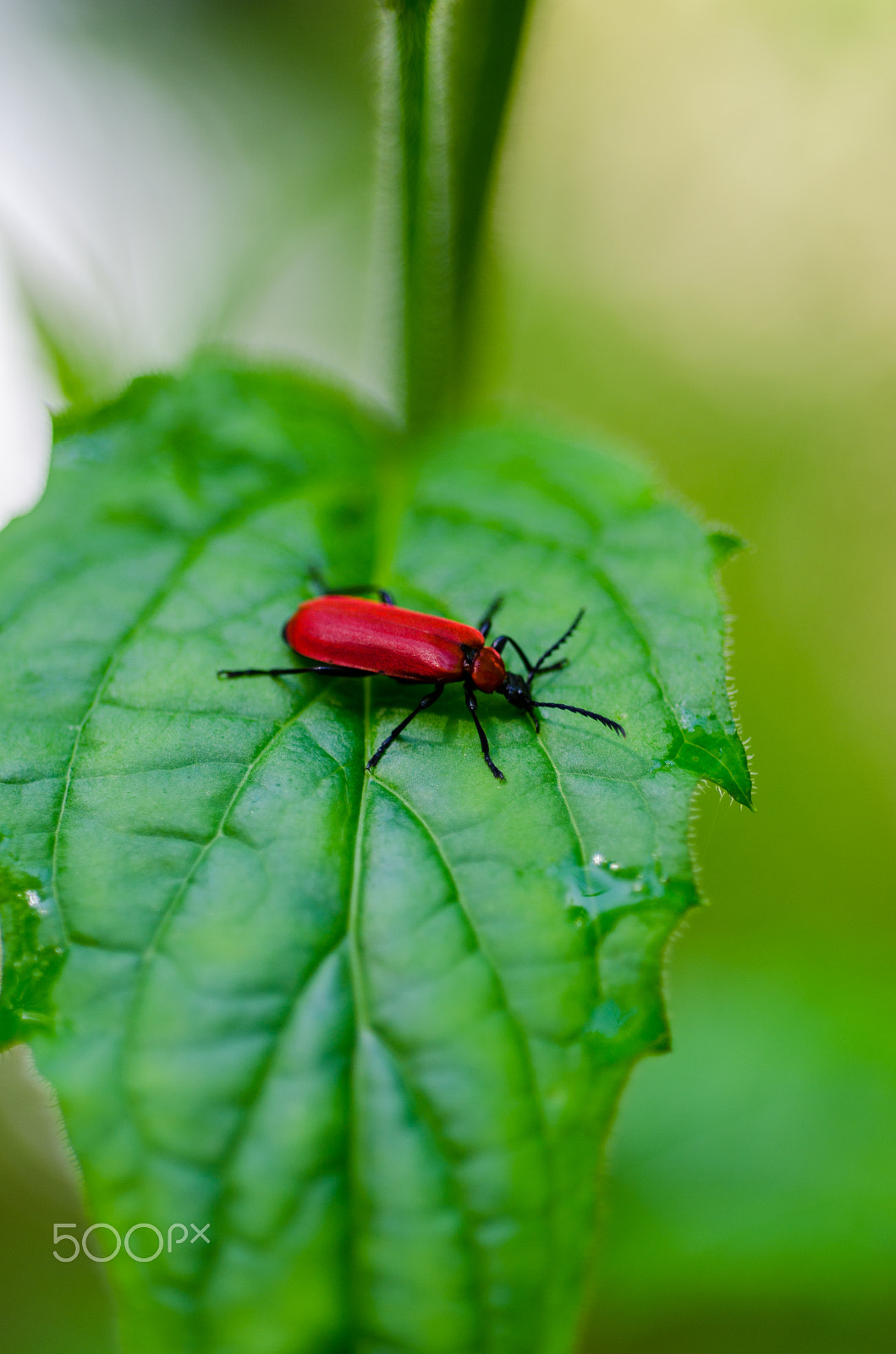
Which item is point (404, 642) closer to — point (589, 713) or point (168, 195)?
point (589, 713)

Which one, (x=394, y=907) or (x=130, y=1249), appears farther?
(x=394, y=907)

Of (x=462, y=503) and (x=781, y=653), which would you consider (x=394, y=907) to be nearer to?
(x=462, y=503)

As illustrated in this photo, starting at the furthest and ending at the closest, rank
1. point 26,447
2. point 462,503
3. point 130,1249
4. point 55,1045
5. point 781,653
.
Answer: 1. point 781,653
2. point 26,447
3. point 462,503
4. point 55,1045
5. point 130,1249

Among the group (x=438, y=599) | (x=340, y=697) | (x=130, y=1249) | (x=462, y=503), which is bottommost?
(x=130, y=1249)

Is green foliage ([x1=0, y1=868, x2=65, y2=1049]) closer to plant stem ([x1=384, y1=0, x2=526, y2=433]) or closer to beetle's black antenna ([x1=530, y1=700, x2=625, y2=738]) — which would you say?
beetle's black antenna ([x1=530, y1=700, x2=625, y2=738])

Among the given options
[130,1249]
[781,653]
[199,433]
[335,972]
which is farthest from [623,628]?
[781,653]

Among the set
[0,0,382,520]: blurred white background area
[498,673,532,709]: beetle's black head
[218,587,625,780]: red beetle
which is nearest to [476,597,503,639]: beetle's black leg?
[218,587,625,780]: red beetle

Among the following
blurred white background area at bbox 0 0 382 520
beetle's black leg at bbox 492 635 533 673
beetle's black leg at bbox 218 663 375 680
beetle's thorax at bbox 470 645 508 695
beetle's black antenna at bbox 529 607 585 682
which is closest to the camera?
beetle's black leg at bbox 218 663 375 680

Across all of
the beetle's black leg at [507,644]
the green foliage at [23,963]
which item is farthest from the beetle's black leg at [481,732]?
the green foliage at [23,963]

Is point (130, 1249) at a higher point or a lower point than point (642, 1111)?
higher
